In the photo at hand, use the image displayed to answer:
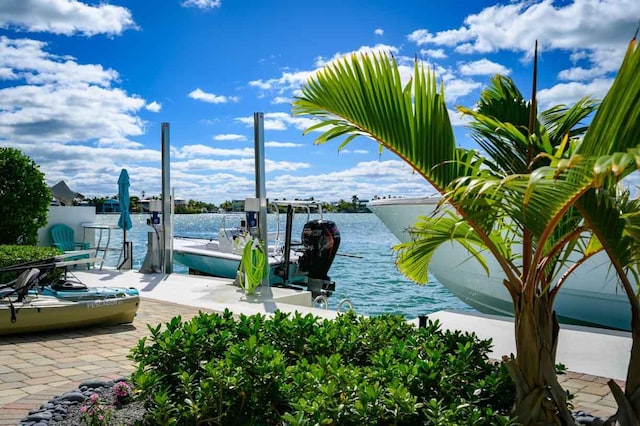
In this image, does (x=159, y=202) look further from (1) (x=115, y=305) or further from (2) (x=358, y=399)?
(2) (x=358, y=399)

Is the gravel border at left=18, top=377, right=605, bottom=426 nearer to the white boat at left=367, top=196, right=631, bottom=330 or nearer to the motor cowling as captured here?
the white boat at left=367, top=196, right=631, bottom=330

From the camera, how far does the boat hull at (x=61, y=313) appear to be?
5.68m

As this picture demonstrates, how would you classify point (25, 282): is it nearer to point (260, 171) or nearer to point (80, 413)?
point (80, 413)

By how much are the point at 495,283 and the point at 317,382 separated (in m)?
6.78

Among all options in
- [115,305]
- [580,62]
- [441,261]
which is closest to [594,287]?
[441,261]

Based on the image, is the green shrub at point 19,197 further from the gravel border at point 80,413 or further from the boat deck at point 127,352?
the gravel border at point 80,413

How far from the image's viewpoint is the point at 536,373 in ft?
8.49

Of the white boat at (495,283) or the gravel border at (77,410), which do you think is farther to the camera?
the white boat at (495,283)

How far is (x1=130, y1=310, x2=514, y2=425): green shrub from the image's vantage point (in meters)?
2.53

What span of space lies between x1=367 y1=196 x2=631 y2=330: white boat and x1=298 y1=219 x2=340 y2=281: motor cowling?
2.45 m

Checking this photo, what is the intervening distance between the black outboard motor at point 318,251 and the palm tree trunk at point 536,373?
931cm

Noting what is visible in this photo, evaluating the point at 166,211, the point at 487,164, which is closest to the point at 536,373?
the point at 487,164

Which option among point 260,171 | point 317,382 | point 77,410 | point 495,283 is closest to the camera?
point 317,382

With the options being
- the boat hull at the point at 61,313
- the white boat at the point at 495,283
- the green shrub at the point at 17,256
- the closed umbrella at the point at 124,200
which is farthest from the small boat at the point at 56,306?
the closed umbrella at the point at 124,200
